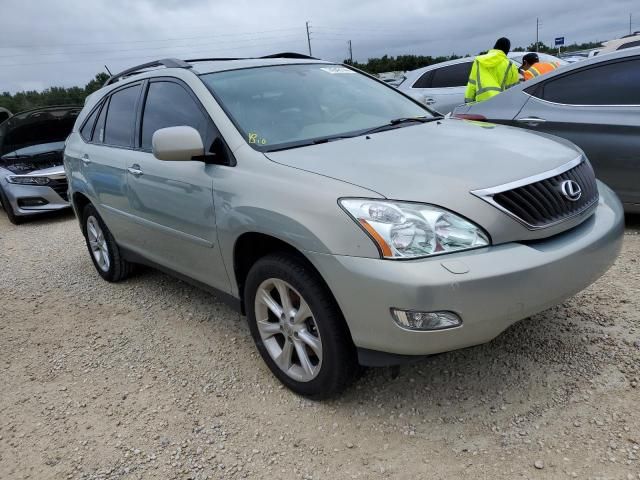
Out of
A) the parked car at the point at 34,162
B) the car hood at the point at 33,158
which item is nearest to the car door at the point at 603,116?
the parked car at the point at 34,162

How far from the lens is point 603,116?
4.48m

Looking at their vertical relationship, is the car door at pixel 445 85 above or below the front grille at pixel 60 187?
above

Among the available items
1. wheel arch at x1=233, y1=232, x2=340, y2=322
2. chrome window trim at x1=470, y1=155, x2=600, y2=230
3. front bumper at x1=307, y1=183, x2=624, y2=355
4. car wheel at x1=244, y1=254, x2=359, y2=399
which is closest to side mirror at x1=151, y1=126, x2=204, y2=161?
wheel arch at x1=233, y1=232, x2=340, y2=322

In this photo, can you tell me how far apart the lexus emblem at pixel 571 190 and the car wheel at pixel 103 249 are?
3.44 meters

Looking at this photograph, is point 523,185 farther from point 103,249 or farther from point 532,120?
point 103,249

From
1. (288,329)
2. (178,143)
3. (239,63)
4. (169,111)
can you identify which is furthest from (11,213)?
(288,329)

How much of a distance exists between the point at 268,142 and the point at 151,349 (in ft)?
5.17

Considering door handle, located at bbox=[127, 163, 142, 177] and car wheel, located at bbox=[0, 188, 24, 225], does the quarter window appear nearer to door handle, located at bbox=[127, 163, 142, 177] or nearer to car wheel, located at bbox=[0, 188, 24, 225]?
door handle, located at bbox=[127, 163, 142, 177]

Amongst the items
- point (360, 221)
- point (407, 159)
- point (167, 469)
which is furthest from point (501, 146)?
point (167, 469)

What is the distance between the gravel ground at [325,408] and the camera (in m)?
2.29

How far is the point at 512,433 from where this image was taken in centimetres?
236

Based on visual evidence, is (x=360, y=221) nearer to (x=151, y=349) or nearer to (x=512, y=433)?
(x=512, y=433)

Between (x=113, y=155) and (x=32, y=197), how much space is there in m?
4.76

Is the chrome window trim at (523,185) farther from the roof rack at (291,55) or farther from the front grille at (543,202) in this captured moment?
the roof rack at (291,55)
